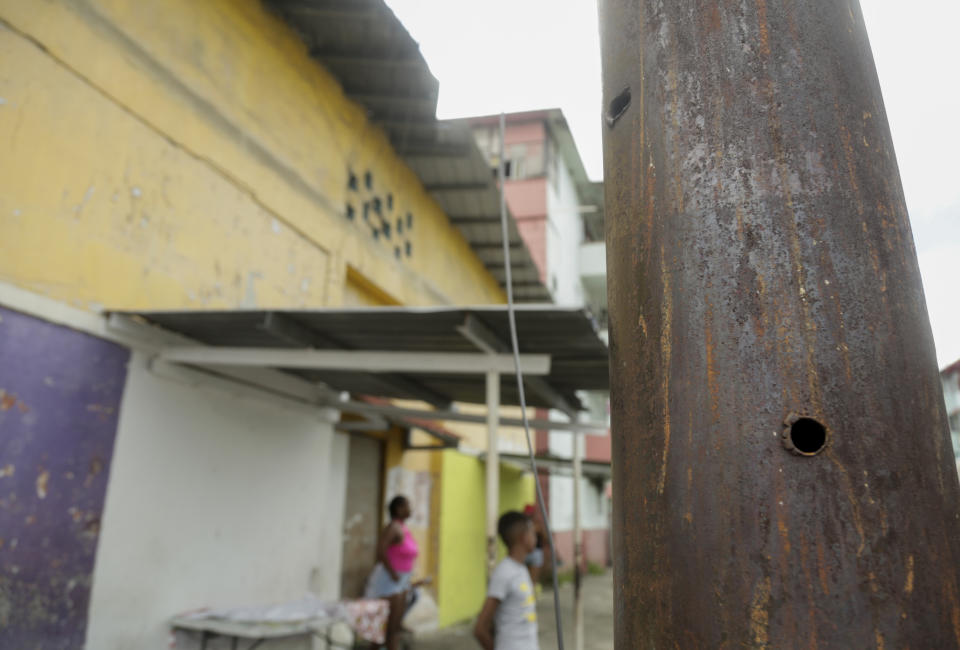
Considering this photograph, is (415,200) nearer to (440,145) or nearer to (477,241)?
(440,145)

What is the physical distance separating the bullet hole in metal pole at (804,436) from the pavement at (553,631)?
688 centimetres

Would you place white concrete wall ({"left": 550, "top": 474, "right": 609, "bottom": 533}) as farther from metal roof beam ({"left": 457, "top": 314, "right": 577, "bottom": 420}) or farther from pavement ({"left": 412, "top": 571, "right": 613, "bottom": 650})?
metal roof beam ({"left": 457, "top": 314, "right": 577, "bottom": 420})

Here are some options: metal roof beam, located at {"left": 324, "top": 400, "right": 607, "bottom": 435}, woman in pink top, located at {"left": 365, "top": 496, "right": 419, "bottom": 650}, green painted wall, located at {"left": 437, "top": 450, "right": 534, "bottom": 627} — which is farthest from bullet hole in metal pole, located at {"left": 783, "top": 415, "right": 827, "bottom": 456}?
green painted wall, located at {"left": 437, "top": 450, "right": 534, "bottom": 627}

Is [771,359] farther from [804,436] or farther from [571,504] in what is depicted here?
[571,504]

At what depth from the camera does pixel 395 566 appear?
21.8 feet

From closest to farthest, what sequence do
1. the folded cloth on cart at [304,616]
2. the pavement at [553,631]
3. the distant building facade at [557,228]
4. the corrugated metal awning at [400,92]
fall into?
1. the folded cloth on cart at [304,616]
2. the corrugated metal awning at [400,92]
3. the pavement at [553,631]
4. the distant building facade at [557,228]

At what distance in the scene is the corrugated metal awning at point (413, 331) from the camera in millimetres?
3947

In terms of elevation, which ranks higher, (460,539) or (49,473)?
(49,473)

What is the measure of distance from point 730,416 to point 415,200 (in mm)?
9024

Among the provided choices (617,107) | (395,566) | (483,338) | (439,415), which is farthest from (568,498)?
(617,107)

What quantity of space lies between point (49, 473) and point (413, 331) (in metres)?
2.17

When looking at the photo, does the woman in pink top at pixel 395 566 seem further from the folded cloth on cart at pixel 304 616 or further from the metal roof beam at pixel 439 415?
the folded cloth on cart at pixel 304 616

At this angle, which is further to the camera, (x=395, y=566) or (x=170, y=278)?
(x=395, y=566)

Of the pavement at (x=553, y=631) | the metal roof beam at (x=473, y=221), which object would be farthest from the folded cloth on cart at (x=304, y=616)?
the metal roof beam at (x=473, y=221)
